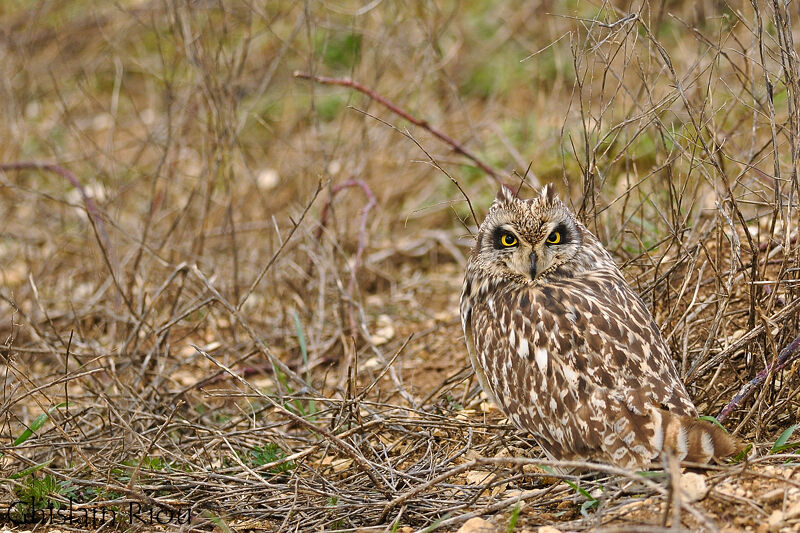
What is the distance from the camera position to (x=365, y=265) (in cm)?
703

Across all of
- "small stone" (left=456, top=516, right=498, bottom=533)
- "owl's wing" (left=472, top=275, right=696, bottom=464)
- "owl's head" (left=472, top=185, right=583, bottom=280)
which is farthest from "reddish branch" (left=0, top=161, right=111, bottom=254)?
"small stone" (left=456, top=516, right=498, bottom=533)

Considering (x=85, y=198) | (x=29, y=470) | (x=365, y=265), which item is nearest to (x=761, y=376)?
(x=29, y=470)

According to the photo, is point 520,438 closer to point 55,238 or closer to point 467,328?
point 467,328

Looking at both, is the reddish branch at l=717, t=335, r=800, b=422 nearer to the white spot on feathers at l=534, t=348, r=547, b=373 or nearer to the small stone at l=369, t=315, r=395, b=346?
the white spot on feathers at l=534, t=348, r=547, b=373

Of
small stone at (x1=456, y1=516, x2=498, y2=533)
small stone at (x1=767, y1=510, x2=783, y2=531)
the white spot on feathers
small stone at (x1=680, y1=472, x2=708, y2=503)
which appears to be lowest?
small stone at (x1=456, y1=516, x2=498, y2=533)

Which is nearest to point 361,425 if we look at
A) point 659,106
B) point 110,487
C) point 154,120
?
point 110,487

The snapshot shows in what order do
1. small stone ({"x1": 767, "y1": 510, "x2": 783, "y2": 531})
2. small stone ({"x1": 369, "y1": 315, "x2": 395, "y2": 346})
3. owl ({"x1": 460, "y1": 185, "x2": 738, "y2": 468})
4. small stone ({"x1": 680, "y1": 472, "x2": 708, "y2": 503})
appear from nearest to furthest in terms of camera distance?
small stone ({"x1": 767, "y1": 510, "x2": 783, "y2": 531}) < small stone ({"x1": 680, "y1": 472, "x2": 708, "y2": 503}) < owl ({"x1": 460, "y1": 185, "x2": 738, "y2": 468}) < small stone ({"x1": 369, "y1": 315, "x2": 395, "y2": 346})

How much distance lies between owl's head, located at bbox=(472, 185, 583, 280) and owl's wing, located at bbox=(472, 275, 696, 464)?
0.12 m

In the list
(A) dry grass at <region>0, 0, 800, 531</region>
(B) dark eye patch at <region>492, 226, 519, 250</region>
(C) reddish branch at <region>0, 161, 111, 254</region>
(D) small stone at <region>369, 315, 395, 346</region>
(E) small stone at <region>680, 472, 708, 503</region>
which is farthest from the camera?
(D) small stone at <region>369, 315, 395, 346</region>

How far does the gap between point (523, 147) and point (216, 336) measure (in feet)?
11.6

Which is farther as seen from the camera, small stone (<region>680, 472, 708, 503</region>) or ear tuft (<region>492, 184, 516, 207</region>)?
ear tuft (<region>492, 184, 516, 207</region>)

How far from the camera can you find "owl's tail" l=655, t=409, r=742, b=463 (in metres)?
3.47

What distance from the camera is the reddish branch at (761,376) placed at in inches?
155

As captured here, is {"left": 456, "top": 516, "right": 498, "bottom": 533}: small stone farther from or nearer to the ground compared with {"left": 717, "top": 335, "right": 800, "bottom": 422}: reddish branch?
nearer to the ground
